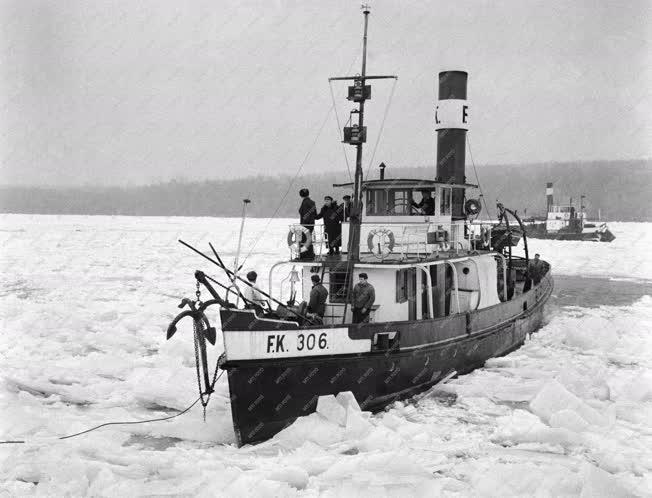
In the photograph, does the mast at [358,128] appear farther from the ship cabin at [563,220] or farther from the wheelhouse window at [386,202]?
the ship cabin at [563,220]

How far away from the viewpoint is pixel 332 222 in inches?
496

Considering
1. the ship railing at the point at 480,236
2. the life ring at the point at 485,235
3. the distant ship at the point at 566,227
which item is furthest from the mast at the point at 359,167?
the distant ship at the point at 566,227

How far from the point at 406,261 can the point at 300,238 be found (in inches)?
80.9

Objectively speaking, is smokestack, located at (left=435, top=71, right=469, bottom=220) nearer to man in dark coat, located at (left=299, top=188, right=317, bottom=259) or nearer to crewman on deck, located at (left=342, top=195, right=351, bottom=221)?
crewman on deck, located at (left=342, top=195, right=351, bottom=221)

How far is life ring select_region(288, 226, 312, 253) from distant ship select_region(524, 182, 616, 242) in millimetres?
57521

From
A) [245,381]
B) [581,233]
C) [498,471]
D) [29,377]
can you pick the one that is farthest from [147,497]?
[581,233]

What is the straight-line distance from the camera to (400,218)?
42.7 feet

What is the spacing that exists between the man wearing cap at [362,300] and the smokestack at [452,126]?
6.34 meters

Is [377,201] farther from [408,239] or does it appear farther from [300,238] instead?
[300,238]

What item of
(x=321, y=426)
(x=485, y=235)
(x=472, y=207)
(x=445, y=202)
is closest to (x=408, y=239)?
(x=445, y=202)

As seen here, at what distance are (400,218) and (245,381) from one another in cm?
537

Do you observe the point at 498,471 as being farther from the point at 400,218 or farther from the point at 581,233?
the point at 581,233

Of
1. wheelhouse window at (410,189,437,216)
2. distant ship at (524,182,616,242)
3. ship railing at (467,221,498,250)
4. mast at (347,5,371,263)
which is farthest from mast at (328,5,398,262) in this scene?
distant ship at (524,182,616,242)

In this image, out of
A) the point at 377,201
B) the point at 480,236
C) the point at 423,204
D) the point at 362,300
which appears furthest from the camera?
the point at 480,236
